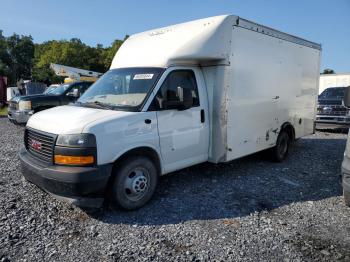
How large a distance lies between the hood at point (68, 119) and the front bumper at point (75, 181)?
1.62 ft

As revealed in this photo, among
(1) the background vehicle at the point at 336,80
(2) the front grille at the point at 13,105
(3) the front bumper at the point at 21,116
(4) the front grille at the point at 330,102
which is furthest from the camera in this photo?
(1) the background vehicle at the point at 336,80

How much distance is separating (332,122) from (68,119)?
10.7 m

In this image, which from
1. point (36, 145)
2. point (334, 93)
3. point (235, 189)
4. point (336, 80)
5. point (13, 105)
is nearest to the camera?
point (36, 145)

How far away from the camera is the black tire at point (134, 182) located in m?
4.31

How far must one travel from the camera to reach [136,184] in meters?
4.51

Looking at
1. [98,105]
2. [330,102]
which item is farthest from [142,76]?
[330,102]

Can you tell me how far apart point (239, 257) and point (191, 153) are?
212cm

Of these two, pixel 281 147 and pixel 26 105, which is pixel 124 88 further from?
pixel 26 105

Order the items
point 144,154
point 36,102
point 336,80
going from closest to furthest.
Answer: point 144,154 → point 36,102 → point 336,80

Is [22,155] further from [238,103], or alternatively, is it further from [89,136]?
[238,103]

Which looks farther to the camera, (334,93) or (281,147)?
(334,93)

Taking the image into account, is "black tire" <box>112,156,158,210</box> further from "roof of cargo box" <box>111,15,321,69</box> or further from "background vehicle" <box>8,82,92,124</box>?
"background vehicle" <box>8,82,92,124</box>

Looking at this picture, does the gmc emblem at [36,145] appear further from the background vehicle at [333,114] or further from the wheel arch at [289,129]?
the background vehicle at [333,114]

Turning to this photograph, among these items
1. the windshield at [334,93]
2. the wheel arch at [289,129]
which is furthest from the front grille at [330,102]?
the wheel arch at [289,129]
